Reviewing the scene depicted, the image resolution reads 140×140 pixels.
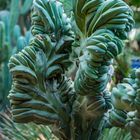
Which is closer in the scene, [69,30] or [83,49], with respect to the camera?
[83,49]

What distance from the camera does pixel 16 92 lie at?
41.1 inches

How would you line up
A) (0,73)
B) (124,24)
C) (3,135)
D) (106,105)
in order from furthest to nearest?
1. (0,73)
2. (3,135)
3. (106,105)
4. (124,24)

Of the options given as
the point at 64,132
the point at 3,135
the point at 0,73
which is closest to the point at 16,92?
the point at 64,132

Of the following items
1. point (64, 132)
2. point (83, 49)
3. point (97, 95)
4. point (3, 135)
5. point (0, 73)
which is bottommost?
point (0, 73)

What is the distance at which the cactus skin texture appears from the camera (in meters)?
0.95

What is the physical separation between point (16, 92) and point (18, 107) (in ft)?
0.12

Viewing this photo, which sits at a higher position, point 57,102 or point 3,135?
point 57,102

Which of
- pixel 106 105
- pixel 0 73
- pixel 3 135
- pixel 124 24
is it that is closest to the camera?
pixel 124 24

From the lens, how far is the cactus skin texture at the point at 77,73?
0.95 m

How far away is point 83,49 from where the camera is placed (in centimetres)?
101

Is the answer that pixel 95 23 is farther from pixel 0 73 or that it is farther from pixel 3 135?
pixel 0 73

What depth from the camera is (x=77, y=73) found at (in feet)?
3.35

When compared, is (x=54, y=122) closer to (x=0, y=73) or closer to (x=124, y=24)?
(x=124, y=24)

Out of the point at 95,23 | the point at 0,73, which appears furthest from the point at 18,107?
the point at 0,73
